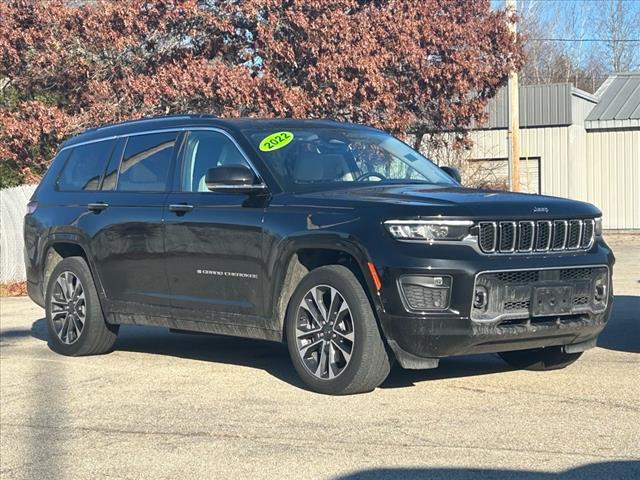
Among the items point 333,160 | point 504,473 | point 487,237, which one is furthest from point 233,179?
point 504,473

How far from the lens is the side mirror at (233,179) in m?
7.69

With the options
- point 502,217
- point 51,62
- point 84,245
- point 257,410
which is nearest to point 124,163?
point 84,245

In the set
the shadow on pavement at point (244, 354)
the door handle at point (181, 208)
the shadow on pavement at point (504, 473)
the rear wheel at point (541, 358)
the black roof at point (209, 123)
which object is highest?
the black roof at point (209, 123)

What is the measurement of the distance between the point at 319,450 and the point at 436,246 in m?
1.54

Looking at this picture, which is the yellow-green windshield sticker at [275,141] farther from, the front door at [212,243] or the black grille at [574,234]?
the black grille at [574,234]

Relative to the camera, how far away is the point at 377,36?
61.5 feet

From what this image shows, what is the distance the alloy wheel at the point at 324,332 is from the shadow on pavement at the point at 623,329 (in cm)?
294

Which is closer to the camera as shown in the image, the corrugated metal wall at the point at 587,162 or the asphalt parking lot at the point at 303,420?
the asphalt parking lot at the point at 303,420

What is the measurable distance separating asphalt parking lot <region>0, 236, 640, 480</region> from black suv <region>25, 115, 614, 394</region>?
1.15 feet

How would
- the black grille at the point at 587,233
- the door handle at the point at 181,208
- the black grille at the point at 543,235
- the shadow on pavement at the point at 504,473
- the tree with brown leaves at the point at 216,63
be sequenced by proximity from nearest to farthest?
1. the shadow on pavement at the point at 504,473
2. the black grille at the point at 543,235
3. the black grille at the point at 587,233
4. the door handle at the point at 181,208
5. the tree with brown leaves at the point at 216,63

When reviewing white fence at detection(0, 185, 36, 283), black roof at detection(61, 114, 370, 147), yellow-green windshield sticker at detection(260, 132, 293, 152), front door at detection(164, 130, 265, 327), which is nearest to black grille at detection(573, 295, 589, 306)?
front door at detection(164, 130, 265, 327)

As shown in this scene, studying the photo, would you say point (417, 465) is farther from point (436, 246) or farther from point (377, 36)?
point (377, 36)

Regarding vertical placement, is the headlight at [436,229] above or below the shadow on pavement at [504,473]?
above

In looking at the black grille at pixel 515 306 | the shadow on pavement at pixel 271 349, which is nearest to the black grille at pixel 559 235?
the black grille at pixel 515 306
